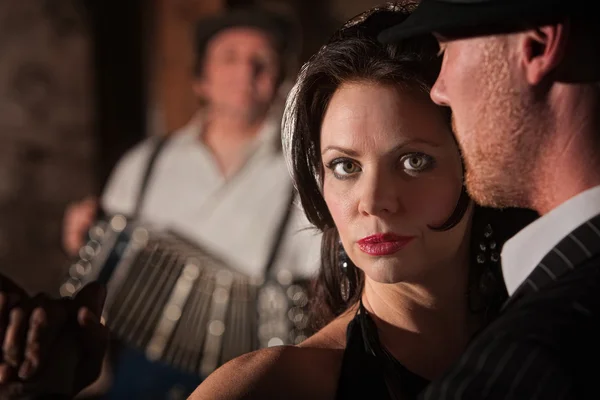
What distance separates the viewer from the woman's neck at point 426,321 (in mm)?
790

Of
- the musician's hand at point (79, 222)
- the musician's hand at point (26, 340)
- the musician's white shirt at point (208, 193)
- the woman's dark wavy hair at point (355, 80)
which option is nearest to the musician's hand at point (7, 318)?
the musician's hand at point (26, 340)

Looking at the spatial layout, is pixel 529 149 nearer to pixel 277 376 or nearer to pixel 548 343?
pixel 548 343

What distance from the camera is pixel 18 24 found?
2516mm

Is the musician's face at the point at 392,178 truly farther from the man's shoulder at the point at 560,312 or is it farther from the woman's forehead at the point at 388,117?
the man's shoulder at the point at 560,312

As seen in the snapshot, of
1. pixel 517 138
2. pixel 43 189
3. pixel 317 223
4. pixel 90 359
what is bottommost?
pixel 43 189

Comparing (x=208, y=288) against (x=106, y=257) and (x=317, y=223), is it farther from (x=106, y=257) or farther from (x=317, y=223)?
(x=317, y=223)

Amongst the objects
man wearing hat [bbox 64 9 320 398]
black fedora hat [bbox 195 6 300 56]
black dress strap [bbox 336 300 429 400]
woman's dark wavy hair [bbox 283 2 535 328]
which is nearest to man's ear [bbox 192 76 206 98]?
man wearing hat [bbox 64 9 320 398]

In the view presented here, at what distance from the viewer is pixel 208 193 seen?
7.43ft

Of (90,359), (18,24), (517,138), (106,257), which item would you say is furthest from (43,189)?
(517,138)

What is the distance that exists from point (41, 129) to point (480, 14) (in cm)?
210

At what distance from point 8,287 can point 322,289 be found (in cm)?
30

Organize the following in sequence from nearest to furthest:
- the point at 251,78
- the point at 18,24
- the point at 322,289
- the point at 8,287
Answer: the point at 8,287 → the point at 322,289 → the point at 251,78 → the point at 18,24

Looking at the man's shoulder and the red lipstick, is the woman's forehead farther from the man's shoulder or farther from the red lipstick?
the man's shoulder

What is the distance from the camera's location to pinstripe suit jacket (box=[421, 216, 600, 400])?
53 centimetres
